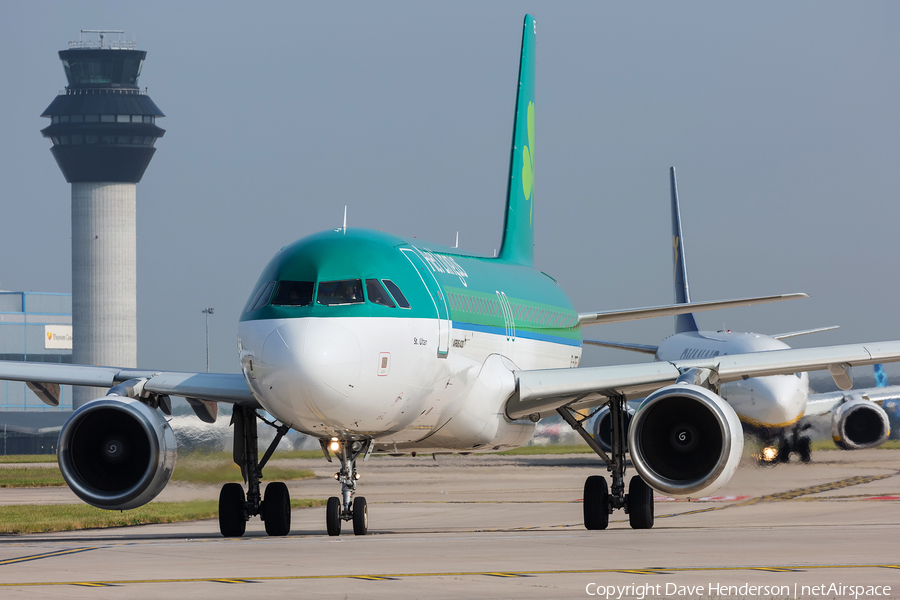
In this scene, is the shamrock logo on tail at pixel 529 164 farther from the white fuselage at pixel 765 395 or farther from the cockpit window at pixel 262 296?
the cockpit window at pixel 262 296

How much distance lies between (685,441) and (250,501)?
640 cm

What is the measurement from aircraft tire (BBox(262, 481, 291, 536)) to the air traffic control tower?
327ft

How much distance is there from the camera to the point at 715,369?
19.1 meters

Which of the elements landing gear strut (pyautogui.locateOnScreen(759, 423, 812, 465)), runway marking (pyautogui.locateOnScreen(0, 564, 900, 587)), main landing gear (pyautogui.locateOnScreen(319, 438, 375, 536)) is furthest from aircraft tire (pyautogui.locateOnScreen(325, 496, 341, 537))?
landing gear strut (pyautogui.locateOnScreen(759, 423, 812, 465))

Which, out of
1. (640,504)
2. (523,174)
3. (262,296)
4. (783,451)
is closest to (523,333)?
(640,504)

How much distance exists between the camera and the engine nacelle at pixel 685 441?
679 inches

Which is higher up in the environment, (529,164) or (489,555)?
(529,164)

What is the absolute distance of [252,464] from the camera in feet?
64.6

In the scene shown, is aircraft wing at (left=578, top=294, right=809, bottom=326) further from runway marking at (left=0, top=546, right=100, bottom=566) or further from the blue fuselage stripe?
runway marking at (left=0, top=546, right=100, bottom=566)

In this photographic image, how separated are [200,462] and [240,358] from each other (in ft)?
21.9

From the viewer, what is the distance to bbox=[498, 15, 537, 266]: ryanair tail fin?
27.2m

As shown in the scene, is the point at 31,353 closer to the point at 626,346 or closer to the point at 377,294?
the point at 626,346

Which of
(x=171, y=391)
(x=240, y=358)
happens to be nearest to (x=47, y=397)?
(x=171, y=391)

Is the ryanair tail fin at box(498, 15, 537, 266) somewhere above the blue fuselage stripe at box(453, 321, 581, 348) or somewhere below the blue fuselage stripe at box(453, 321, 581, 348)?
above
